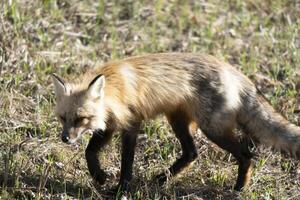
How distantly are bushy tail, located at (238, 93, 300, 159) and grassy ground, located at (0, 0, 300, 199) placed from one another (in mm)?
497

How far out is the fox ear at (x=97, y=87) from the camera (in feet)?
20.3

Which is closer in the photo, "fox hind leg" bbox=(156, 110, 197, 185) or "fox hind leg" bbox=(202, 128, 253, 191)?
"fox hind leg" bbox=(202, 128, 253, 191)

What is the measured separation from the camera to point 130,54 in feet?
30.8

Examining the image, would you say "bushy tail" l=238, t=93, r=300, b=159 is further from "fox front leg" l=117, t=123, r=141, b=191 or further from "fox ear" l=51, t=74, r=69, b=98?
"fox ear" l=51, t=74, r=69, b=98

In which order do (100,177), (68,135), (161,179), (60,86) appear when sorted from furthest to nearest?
1. (161,179)
2. (100,177)
3. (60,86)
4. (68,135)

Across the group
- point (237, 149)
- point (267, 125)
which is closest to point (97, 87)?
point (237, 149)

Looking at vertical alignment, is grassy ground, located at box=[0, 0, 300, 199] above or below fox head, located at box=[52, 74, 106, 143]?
below

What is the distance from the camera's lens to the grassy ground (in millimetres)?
6832

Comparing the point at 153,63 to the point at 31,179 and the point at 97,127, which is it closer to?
the point at 97,127

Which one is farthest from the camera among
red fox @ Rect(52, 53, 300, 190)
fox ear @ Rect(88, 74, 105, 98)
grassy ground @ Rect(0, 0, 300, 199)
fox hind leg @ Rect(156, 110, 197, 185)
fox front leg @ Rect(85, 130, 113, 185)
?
fox hind leg @ Rect(156, 110, 197, 185)

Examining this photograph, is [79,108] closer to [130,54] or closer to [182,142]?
[182,142]

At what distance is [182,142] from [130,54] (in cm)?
256

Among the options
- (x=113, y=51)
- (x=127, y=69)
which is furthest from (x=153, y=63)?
(x=113, y=51)

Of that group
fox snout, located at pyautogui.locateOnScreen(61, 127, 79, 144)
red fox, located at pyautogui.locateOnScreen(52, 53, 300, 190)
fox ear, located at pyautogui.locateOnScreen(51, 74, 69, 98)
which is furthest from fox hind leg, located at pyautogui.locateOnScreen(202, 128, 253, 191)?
fox ear, located at pyautogui.locateOnScreen(51, 74, 69, 98)
